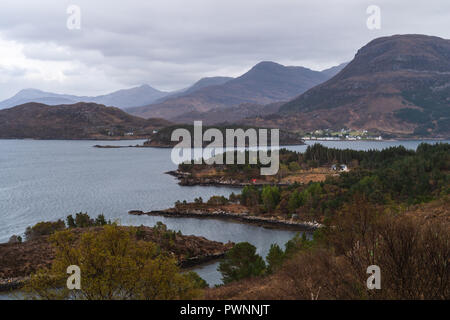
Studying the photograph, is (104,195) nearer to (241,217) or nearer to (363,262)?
(241,217)

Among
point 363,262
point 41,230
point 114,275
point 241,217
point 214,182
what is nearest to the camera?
point 363,262

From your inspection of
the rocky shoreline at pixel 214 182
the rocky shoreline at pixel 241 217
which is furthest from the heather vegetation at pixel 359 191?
the rocky shoreline at pixel 214 182

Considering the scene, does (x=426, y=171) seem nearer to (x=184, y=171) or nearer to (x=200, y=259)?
(x=200, y=259)

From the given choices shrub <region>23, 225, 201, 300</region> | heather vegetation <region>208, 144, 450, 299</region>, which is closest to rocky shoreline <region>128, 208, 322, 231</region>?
heather vegetation <region>208, 144, 450, 299</region>

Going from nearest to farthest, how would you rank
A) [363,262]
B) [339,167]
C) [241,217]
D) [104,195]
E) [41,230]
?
[363,262] < [41,230] < [241,217] < [104,195] < [339,167]

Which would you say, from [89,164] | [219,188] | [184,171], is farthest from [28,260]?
[89,164]

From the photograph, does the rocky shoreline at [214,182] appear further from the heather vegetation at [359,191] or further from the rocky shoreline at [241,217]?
the rocky shoreline at [241,217]

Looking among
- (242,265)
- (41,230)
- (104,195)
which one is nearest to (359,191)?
(242,265)

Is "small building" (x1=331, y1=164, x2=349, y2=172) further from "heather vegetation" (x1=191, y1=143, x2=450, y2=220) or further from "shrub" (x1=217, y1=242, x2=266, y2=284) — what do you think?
"shrub" (x1=217, y1=242, x2=266, y2=284)

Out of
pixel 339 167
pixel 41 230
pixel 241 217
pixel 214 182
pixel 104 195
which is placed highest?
pixel 339 167
